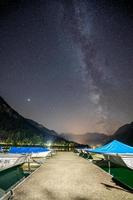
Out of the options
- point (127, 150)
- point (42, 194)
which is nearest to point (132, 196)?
point (42, 194)

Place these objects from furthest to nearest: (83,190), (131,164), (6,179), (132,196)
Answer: (6,179), (131,164), (83,190), (132,196)

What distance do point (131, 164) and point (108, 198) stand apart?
509cm

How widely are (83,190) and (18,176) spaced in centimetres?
1021

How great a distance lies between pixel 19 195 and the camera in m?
9.12

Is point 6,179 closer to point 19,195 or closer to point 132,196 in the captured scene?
point 19,195

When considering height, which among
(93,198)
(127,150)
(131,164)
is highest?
(127,150)

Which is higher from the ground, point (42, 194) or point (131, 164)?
point (131, 164)

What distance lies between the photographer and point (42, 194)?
30.7 ft

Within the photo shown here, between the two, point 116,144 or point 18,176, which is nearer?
point 18,176

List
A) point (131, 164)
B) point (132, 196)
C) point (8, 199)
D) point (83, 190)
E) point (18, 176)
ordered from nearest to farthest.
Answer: point (8, 199) < point (132, 196) < point (83, 190) < point (131, 164) < point (18, 176)

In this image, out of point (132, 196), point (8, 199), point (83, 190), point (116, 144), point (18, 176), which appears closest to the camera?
point (8, 199)

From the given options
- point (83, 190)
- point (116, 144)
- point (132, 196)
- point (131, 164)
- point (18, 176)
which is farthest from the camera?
point (116, 144)

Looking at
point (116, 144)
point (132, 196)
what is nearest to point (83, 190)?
point (132, 196)

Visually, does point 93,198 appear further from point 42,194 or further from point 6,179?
point 6,179
